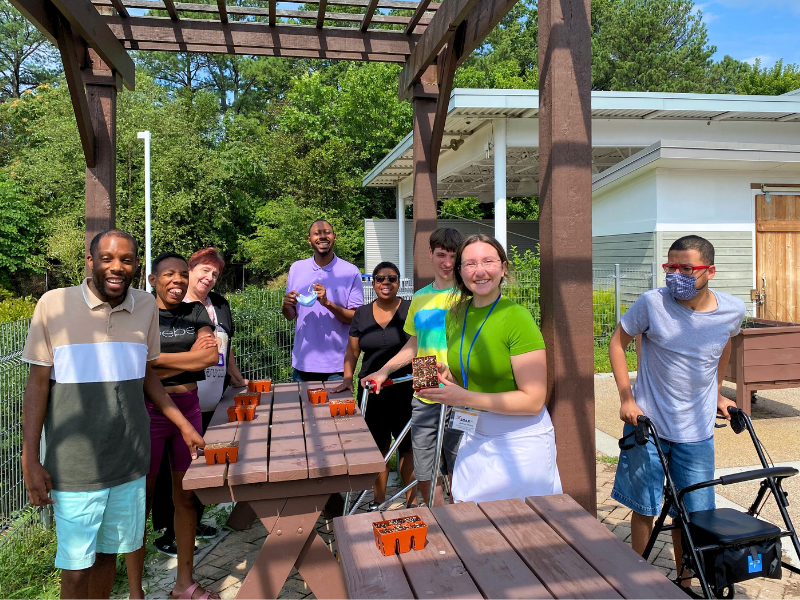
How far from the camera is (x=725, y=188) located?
11.5m

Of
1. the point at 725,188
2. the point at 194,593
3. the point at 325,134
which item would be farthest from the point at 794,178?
the point at 325,134

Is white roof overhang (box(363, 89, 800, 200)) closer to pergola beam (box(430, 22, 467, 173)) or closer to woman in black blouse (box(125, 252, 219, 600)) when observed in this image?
pergola beam (box(430, 22, 467, 173))

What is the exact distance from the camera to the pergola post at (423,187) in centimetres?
549

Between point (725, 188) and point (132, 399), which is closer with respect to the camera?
point (132, 399)

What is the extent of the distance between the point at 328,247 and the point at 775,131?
13.0 m

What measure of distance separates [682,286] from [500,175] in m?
9.08

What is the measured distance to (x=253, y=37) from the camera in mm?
5246

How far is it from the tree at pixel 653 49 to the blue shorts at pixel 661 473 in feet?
Answer: 117

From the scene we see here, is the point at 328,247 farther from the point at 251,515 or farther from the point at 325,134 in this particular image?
the point at 325,134

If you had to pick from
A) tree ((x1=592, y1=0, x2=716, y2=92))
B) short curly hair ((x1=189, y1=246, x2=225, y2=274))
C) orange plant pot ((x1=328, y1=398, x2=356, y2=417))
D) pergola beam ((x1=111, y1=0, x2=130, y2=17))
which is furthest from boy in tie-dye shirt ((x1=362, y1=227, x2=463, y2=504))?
tree ((x1=592, y1=0, x2=716, y2=92))

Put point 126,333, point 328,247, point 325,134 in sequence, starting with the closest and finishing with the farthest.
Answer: point 126,333
point 328,247
point 325,134

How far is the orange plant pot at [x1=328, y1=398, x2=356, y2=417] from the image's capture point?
3.55 metres

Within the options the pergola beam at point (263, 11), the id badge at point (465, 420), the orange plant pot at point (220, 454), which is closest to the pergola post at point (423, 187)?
the pergola beam at point (263, 11)

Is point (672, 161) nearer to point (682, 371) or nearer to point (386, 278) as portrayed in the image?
point (386, 278)
